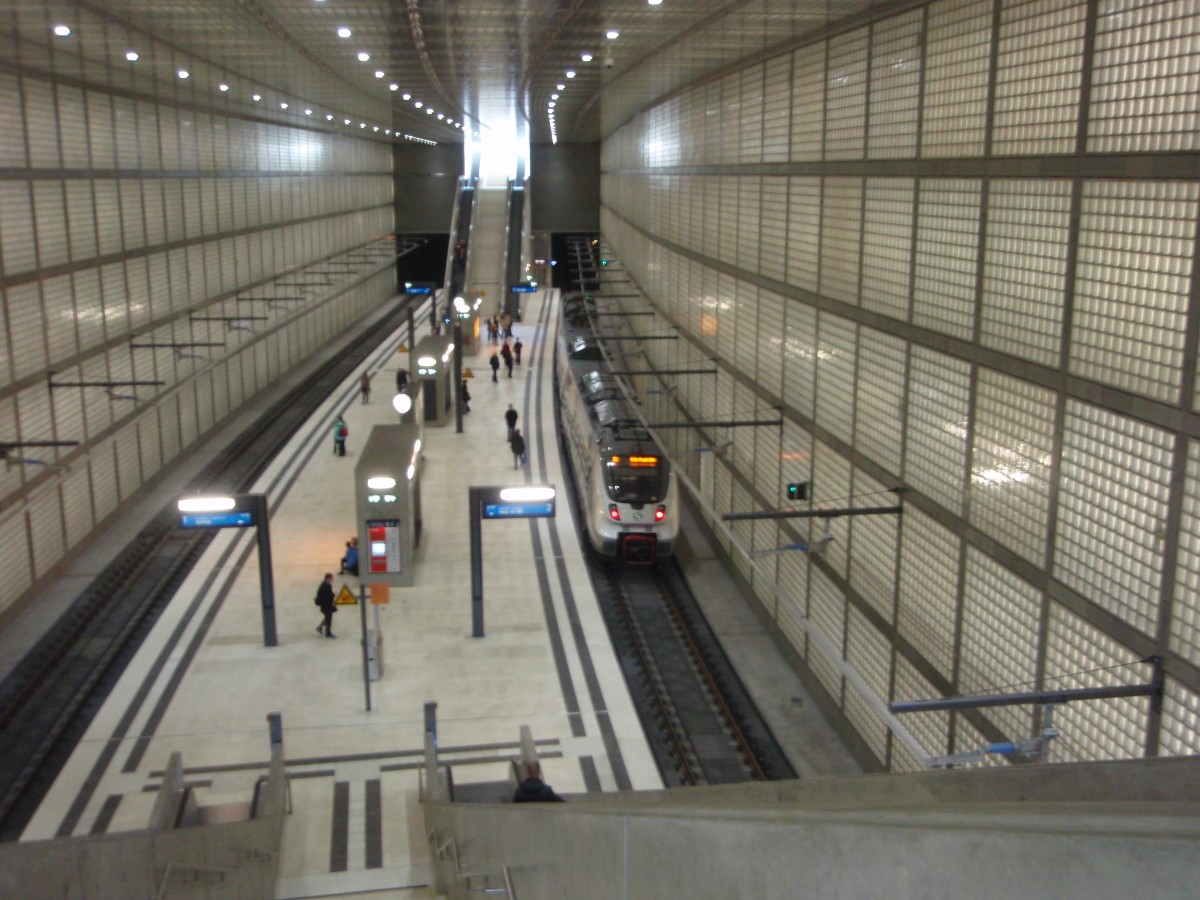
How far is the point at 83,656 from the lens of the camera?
48.6 ft

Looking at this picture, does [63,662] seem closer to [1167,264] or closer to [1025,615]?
[1025,615]

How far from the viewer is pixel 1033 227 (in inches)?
321

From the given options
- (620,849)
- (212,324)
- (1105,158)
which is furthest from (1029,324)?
(212,324)

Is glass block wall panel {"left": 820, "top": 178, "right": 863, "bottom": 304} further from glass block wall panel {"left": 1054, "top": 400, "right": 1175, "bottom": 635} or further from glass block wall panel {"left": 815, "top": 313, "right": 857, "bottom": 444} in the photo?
glass block wall panel {"left": 1054, "top": 400, "right": 1175, "bottom": 635}

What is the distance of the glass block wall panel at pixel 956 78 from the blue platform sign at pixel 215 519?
9.10m

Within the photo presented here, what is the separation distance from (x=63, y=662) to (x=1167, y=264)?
13.4 metres

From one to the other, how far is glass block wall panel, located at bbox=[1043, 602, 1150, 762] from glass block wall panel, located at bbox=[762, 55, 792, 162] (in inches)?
357

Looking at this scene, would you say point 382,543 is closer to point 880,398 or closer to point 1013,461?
point 880,398

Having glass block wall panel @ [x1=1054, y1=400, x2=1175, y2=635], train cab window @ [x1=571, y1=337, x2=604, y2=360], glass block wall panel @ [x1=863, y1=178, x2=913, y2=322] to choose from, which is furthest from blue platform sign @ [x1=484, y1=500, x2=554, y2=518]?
train cab window @ [x1=571, y1=337, x2=604, y2=360]

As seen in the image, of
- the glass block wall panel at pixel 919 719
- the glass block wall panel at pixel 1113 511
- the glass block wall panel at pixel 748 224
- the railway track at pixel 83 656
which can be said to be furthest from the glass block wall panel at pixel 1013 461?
the railway track at pixel 83 656

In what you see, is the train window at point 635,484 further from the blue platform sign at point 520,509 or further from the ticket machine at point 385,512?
the blue platform sign at point 520,509

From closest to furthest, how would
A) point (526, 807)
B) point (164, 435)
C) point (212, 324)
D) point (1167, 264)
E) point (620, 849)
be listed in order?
1. point (620, 849)
2. point (526, 807)
3. point (1167, 264)
4. point (164, 435)
5. point (212, 324)

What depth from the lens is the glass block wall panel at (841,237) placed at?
12.3m

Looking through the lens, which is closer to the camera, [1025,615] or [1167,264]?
[1167,264]
